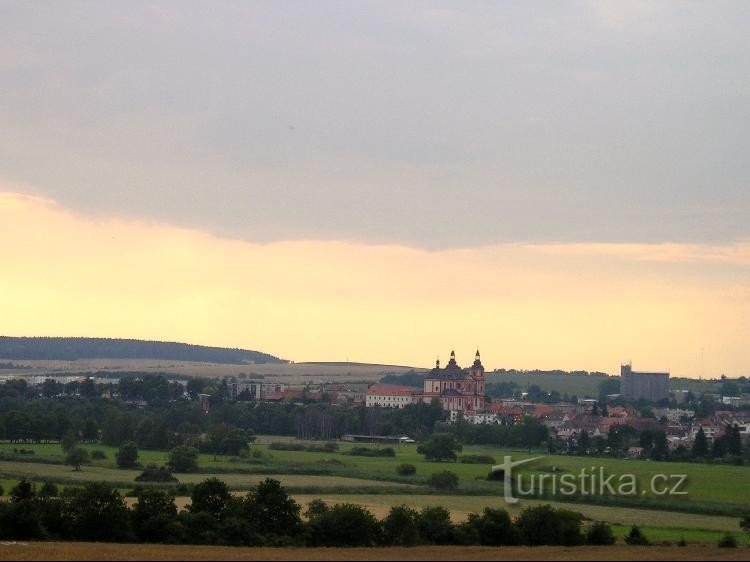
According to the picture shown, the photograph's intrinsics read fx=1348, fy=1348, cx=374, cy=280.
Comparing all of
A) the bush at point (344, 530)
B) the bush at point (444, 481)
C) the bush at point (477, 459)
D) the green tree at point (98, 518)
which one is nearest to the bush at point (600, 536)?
the bush at point (344, 530)

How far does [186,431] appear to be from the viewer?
5049 inches

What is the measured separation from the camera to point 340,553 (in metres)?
43.1

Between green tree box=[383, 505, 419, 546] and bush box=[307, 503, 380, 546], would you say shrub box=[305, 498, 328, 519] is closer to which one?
bush box=[307, 503, 380, 546]

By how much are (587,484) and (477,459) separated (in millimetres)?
26889

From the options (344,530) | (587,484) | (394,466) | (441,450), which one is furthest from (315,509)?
(441,450)

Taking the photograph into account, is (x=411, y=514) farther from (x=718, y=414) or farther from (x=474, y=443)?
(x=718, y=414)

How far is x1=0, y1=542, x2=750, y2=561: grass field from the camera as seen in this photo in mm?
39969

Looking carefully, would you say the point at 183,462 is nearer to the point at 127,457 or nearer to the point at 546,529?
the point at 127,457

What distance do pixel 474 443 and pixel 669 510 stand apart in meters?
68.8

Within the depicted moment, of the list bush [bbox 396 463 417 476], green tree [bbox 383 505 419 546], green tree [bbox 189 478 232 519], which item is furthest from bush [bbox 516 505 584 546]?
bush [bbox 396 463 417 476]

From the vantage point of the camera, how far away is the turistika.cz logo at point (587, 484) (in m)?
77.5

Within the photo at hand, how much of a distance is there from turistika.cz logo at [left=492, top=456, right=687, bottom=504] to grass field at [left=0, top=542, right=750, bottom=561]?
2612 cm

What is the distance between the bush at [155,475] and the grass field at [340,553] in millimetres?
36817

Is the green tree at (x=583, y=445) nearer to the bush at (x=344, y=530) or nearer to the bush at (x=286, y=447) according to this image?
the bush at (x=286, y=447)
